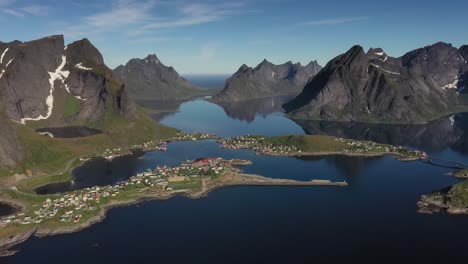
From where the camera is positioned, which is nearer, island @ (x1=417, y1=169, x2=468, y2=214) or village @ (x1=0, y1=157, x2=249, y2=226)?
village @ (x1=0, y1=157, x2=249, y2=226)

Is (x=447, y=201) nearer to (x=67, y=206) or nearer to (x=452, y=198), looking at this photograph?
(x=452, y=198)

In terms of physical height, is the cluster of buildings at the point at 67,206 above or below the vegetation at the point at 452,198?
below

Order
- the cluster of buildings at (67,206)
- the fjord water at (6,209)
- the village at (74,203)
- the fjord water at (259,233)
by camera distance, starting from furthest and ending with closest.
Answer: the fjord water at (6,209), the village at (74,203), the cluster of buildings at (67,206), the fjord water at (259,233)

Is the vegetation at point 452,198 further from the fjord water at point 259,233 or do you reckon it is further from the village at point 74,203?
the village at point 74,203

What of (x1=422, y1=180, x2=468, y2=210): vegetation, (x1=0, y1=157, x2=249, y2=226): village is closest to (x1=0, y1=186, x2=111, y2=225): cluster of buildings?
(x1=0, y1=157, x2=249, y2=226): village

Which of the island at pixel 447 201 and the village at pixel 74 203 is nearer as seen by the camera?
the village at pixel 74 203

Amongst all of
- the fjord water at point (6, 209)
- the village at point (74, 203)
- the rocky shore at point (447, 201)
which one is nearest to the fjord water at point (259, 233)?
the rocky shore at point (447, 201)

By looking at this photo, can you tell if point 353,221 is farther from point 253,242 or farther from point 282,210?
point 253,242

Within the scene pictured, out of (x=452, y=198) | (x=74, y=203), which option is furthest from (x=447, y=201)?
(x=74, y=203)

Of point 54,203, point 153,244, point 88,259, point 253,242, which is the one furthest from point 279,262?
point 54,203

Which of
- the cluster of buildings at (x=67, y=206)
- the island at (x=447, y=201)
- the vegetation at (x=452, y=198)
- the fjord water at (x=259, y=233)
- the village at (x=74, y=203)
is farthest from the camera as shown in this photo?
the vegetation at (x=452, y=198)

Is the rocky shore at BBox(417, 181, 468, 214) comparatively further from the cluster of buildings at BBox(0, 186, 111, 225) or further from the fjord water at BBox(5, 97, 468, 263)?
the cluster of buildings at BBox(0, 186, 111, 225)
